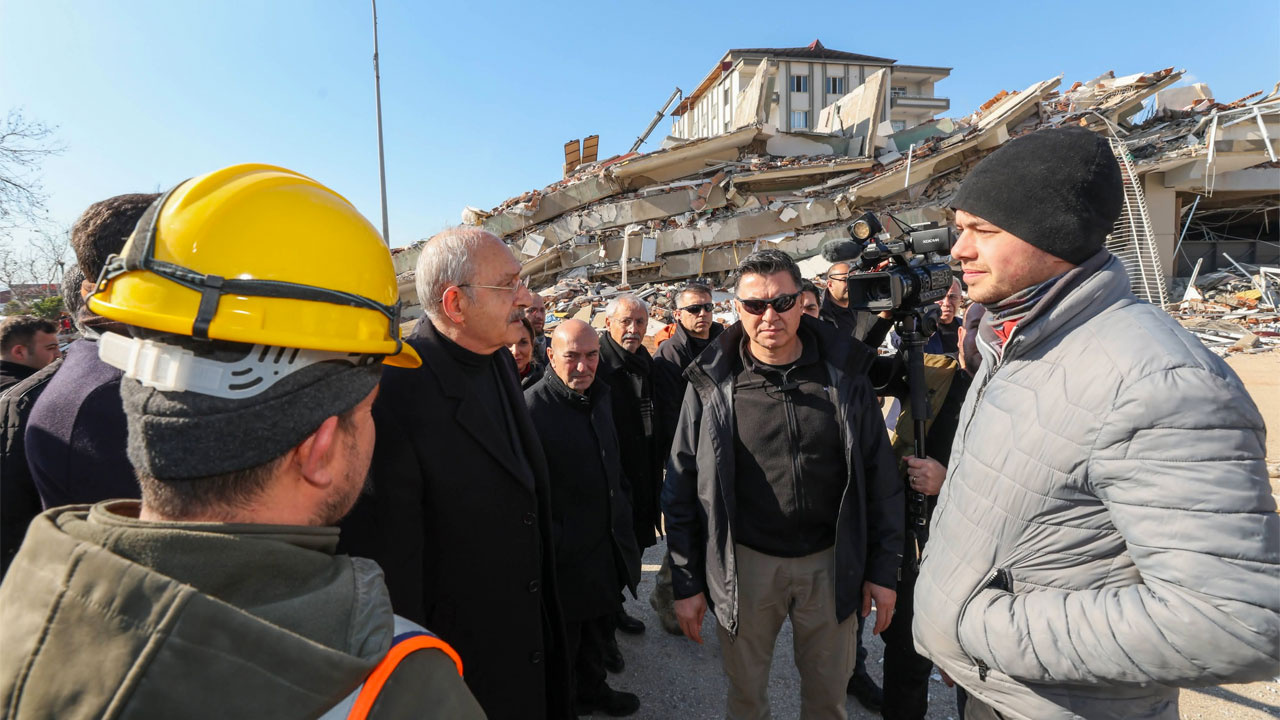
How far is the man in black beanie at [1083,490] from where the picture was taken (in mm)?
1227

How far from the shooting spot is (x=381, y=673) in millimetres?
795

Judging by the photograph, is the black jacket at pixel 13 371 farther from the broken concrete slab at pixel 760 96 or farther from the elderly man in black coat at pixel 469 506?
the broken concrete slab at pixel 760 96

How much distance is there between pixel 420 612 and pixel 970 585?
5.45ft

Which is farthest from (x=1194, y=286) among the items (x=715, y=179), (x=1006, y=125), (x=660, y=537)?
(x=660, y=537)

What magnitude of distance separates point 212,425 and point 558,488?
2365 mm

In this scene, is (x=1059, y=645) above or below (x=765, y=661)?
above

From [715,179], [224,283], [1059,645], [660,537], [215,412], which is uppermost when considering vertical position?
[715,179]

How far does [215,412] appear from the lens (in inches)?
35.5

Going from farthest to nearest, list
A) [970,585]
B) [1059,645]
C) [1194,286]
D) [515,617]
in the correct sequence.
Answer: [1194,286]
[515,617]
[970,585]
[1059,645]

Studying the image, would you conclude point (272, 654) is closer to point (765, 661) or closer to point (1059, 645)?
point (1059, 645)

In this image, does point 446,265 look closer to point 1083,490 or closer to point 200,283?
point 200,283

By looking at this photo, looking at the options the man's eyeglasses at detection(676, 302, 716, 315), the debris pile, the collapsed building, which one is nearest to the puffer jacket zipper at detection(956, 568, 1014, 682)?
the man's eyeglasses at detection(676, 302, 716, 315)

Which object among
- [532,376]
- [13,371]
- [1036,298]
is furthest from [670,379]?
[13,371]

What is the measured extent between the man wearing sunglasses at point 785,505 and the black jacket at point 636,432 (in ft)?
5.13
